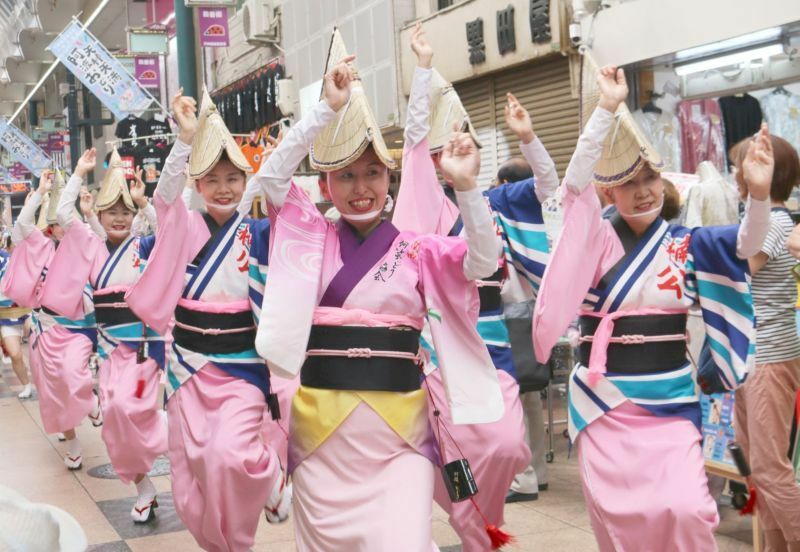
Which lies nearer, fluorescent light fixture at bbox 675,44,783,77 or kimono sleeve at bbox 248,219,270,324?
kimono sleeve at bbox 248,219,270,324

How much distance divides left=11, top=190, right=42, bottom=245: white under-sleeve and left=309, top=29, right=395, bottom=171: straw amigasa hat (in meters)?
5.42

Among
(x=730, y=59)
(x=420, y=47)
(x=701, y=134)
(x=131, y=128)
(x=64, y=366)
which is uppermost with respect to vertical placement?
(x=131, y=128)

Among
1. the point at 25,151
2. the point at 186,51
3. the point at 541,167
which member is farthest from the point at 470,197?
the point at 25,151

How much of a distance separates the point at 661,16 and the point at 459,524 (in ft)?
20.9

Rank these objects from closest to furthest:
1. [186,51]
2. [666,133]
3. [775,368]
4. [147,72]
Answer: [775,368] < [666,133] < [186,51] < [147,72]

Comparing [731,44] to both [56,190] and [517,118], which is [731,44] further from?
[56,190]

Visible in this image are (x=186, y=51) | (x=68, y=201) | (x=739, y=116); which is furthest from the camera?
(x=186, y=51)

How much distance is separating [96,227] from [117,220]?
2.13ft

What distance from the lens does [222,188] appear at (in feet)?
18.4

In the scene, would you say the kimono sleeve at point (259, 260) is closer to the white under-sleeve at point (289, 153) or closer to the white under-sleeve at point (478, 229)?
the white under-sleeve at point (289, 153)

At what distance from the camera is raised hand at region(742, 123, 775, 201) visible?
4.06 m

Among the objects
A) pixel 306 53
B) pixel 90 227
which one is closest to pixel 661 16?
pixel 90 227

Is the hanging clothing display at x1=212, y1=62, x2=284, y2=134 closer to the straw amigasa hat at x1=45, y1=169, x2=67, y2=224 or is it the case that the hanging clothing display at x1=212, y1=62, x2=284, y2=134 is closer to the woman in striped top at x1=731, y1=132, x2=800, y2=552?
the straw amigasa hat at x1=45, y1=169, x2=67, y2=224

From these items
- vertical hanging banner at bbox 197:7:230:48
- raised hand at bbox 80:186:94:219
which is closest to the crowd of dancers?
raised hand at bbox 80:186:94:219
